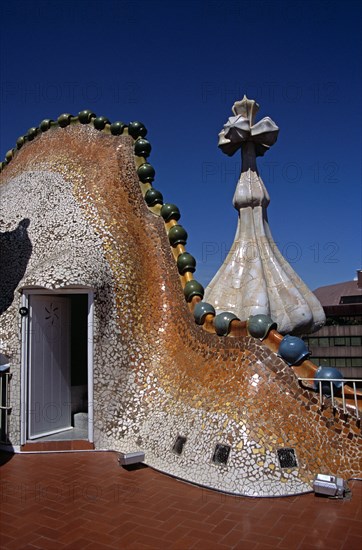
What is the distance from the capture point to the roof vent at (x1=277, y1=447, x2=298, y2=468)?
4.98 metres

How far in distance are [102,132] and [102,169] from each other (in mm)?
1021

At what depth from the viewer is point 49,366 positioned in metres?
7.09

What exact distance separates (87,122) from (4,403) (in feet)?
16.5

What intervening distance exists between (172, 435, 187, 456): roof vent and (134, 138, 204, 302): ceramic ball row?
1889mm

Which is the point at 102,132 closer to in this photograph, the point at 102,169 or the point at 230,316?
the point at 102,169

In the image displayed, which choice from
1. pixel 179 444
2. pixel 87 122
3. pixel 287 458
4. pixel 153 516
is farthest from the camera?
pixel 87 122

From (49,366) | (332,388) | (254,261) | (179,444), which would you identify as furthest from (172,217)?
(332,388)

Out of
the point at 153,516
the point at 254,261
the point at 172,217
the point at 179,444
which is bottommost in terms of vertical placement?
the point at 153,516

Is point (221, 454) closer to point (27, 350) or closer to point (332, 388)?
point (332, 388)

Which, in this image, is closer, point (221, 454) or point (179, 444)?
point (221, 454)

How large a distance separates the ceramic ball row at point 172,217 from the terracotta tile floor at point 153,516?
249 cm

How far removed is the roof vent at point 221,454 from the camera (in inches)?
204

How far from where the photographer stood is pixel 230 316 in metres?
6.07

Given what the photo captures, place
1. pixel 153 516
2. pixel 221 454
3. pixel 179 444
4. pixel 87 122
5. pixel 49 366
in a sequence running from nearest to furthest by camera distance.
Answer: pixel 153 516 → pixel 221 454 → pixel 179 444 → pixel 49 366 → pixel 87 122
